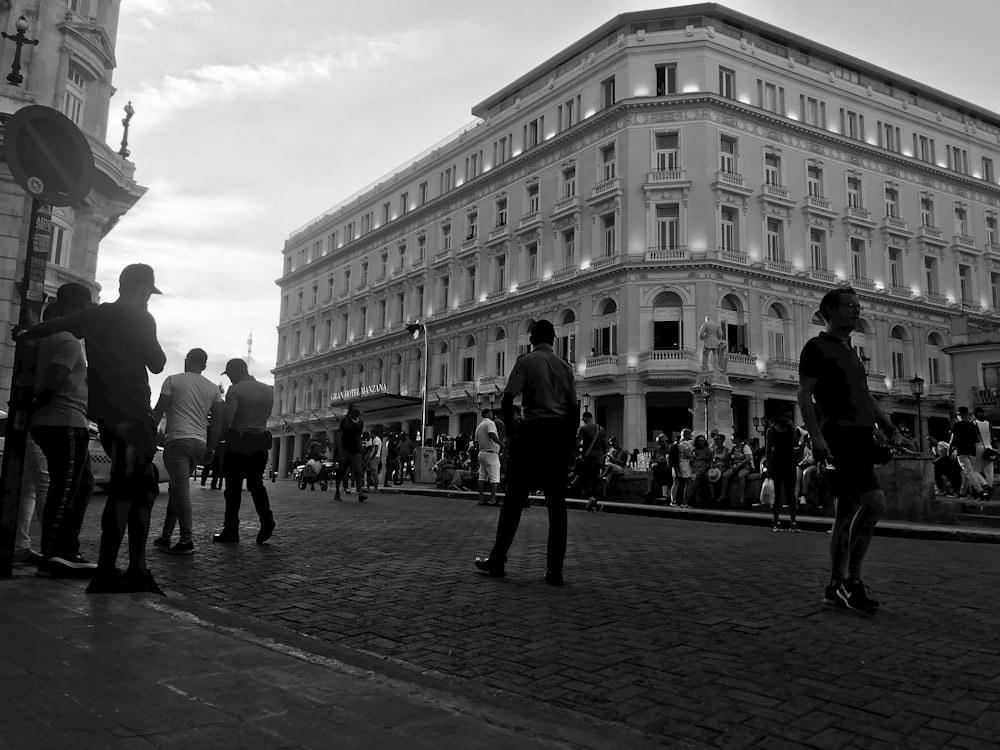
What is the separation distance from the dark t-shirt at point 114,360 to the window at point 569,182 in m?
36.5

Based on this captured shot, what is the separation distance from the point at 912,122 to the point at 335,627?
4822cm

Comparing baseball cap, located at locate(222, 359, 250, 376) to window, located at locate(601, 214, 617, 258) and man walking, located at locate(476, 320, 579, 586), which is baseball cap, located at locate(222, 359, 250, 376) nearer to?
man walking, located at locate(476, 320, 579, 586)

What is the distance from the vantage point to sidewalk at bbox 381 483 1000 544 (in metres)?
9.95

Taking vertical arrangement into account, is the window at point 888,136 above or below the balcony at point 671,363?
above

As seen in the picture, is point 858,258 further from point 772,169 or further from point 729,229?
point 729,229

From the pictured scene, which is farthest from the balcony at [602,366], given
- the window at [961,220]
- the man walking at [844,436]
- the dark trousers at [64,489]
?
→ the dark trousers at [64,489]

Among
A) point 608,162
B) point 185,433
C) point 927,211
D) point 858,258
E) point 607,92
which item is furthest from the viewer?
point 927,211

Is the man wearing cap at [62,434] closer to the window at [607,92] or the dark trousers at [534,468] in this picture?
the dark trousers at [534,468]

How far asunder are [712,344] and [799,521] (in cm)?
2131

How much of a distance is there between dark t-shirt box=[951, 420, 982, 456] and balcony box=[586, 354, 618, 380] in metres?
20.4

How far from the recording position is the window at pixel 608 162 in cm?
3753

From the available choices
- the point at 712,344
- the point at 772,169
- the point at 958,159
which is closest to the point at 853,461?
the point at 712,344

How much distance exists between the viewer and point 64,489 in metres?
4.98

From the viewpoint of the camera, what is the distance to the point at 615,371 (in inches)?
1359
